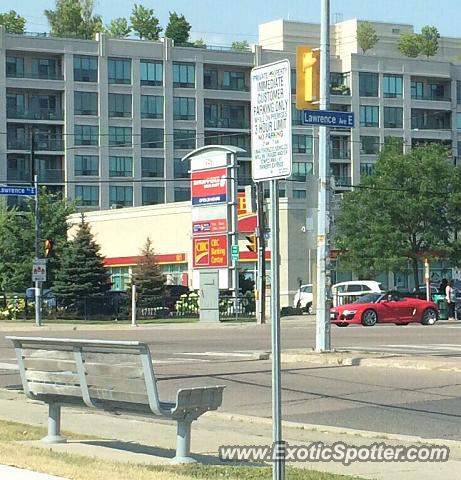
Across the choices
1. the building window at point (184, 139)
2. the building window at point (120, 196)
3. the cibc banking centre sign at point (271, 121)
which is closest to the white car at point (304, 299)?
the building window at point (120, 196)

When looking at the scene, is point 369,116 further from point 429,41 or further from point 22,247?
point 22,247

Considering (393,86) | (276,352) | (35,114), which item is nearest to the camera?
(276,352)

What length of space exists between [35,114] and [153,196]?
12.9 metres

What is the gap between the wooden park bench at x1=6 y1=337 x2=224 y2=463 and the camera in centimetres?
941

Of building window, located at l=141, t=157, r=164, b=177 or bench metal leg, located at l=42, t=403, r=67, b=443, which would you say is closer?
bench metal leg, located at l=42, t=403, r=67, b=443

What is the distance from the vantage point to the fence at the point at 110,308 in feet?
168

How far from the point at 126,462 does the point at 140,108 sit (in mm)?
86073

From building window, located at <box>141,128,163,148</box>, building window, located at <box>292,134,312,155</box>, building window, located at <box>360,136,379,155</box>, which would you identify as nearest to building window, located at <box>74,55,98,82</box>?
building window, located at <box>141,128,163,148</box>

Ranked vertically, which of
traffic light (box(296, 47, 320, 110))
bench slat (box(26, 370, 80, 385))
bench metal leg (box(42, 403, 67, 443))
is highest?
traffic light (box(296, 47, 320, 110))

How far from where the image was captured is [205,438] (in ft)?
37.8

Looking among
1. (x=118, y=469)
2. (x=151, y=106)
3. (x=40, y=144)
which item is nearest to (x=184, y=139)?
(x=151, y=106)

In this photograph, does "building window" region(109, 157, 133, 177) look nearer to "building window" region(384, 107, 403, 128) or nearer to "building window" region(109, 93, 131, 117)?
"building window" region(109, 93, 131, 117)

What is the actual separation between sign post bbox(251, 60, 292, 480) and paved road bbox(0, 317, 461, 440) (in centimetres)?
513

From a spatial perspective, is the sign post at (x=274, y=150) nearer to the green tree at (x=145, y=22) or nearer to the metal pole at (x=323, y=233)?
the metal pole at (x=323, y=233)
